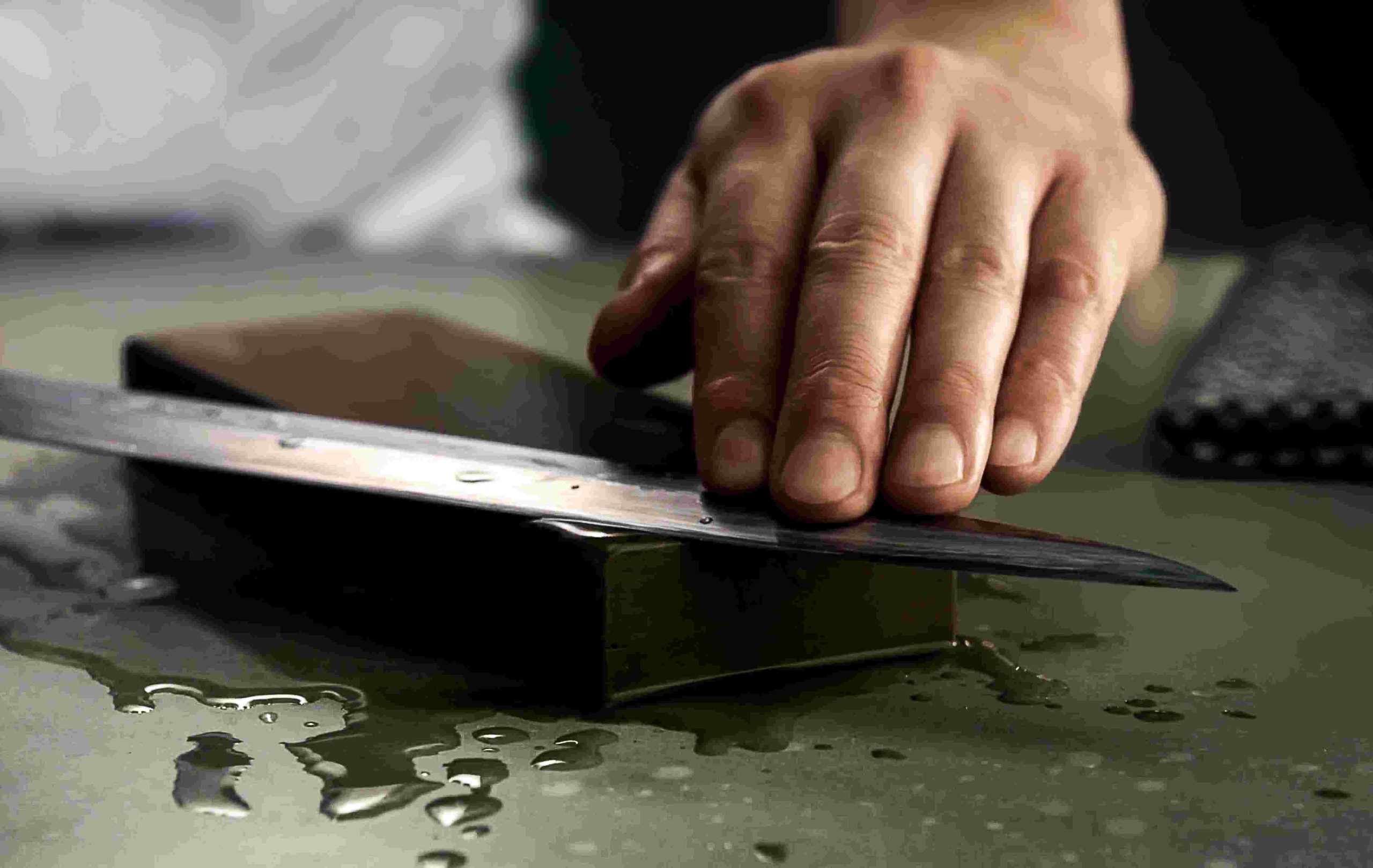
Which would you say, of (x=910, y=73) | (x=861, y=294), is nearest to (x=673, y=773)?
(x=861, y=294)

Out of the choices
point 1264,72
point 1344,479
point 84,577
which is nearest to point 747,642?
point 84,577

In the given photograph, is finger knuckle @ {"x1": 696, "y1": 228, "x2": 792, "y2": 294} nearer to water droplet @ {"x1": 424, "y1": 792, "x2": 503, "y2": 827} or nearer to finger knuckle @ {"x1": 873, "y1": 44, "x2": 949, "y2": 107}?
finger knuckle @ {"x1": 873, "y1": 44, "x2": 949, "y2": 107}

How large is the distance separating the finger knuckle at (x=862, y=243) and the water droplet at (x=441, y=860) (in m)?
0.33

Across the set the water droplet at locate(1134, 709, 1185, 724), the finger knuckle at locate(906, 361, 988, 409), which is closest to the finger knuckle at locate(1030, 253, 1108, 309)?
the finger knuckle at locate(906, 361, 988, 409)

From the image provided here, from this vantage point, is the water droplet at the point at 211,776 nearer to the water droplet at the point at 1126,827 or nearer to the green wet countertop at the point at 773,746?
the green wet countertop at the point at 773,746

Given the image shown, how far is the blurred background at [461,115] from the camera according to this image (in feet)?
6.59

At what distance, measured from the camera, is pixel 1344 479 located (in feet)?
2.60

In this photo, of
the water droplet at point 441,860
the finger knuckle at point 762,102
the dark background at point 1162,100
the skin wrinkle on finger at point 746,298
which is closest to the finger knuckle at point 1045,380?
the skin wrinkle on finger at point 746,298

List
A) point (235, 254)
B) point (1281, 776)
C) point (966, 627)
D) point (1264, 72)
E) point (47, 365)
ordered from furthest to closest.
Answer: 1. point (1264, 72)
2. point (235, 254)
3. point (47, 365)
4. point (966, 627)
5. point (1281, 776)

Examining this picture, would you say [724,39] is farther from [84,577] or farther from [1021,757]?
[1021,757]

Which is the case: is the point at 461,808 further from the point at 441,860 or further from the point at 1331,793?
the point at 1331,793

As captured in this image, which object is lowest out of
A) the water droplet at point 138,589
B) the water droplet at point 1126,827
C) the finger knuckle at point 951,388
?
the water droplet at point 138,589

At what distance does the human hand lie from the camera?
548mm

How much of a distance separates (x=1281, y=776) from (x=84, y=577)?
49cm
